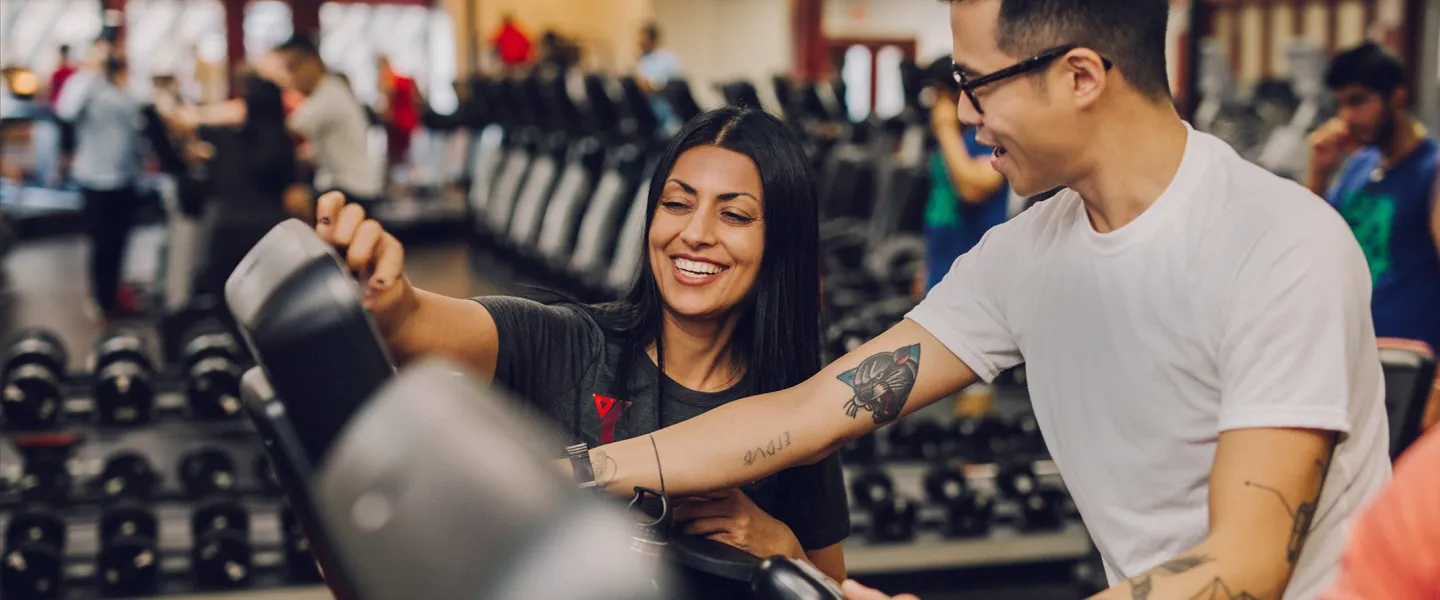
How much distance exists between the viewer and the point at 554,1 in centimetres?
1551

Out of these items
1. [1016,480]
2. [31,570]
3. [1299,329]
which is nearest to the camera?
[1299,329]

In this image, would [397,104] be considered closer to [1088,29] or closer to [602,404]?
[602,404]

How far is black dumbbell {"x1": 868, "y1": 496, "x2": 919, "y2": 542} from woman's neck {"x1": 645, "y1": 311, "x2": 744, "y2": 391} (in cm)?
252

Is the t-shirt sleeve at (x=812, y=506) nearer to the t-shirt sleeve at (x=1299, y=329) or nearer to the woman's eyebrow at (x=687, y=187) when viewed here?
the woman's eyebrow at (x=687, y=187)

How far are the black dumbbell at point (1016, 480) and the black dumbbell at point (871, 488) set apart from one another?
1.20 ft

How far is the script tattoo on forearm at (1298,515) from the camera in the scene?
1.20 m

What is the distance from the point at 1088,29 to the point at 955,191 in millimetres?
3292

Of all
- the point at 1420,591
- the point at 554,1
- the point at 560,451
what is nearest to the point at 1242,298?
the point at 1420,591

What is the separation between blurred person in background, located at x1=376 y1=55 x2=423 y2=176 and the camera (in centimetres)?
1225

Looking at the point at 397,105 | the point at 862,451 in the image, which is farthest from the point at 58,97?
the point at 862,451

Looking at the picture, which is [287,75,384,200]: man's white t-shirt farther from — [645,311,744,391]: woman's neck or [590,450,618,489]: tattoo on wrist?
[590,450,618,489]: tattoo on wrist

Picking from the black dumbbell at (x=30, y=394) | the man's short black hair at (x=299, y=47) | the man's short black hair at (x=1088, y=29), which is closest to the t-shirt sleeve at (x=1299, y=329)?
the man's short black hair at (x=1088, y=29)

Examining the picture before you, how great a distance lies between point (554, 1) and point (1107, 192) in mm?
14583

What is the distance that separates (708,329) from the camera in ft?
5.79
